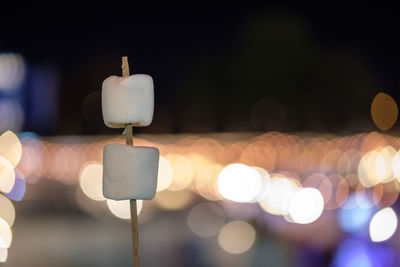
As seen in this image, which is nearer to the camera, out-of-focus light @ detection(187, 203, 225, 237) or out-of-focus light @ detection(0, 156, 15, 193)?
out-of-focus light @ detection(187, 203, 225, 237)

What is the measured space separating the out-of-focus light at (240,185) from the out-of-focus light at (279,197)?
0.47 m

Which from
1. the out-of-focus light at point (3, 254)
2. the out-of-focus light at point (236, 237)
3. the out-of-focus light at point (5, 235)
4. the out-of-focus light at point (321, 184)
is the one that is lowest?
the out-of-focus light at point (236, 237)

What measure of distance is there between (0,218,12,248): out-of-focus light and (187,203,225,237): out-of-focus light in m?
3.09

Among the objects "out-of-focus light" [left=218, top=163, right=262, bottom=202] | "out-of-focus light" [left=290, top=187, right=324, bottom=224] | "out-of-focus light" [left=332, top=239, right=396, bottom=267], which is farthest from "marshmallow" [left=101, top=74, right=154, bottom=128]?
"out-of-focus light" [left=218, top=163, right=262, bottom=202]

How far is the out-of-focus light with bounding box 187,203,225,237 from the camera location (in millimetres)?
17444

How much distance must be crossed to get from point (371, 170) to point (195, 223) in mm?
20387

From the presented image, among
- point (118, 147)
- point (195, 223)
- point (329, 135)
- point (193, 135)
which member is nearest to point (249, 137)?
point (329, 135)

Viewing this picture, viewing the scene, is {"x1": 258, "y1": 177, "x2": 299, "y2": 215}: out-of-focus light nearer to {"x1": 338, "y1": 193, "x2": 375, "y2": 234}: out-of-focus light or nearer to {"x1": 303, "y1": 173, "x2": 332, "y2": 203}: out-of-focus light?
{"x1": 303, "y1": 173, "x2": 332, "y2": 203}: out-of-focus light

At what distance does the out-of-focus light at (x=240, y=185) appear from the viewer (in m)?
26.8

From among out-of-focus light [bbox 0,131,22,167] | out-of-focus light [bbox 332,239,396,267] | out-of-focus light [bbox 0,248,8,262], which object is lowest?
out-of-focus light [bbox 332,239,396,267]

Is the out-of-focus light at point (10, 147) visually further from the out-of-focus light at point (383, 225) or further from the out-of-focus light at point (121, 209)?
the out-of-focus light at point (383, 225)

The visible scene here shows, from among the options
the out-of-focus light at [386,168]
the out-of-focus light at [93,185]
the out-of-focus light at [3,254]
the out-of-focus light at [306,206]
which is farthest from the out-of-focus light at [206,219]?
the out-of-focus light at [386,168]

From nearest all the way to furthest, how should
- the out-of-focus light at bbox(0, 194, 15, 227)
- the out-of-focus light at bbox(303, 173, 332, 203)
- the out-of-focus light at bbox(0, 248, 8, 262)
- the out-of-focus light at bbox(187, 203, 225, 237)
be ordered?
1. the out-of-focus light at bbox(0, 248, 8, 262)
2. the out-of-focus light at bbox(187, 203, 225, 237)
3. the out-of-focus light at bbox(0, 194, 15, 227)
4. the out-of-focus light at bbox(303, 173, 332, 203)

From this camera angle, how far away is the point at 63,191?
A: 32.6 metres
